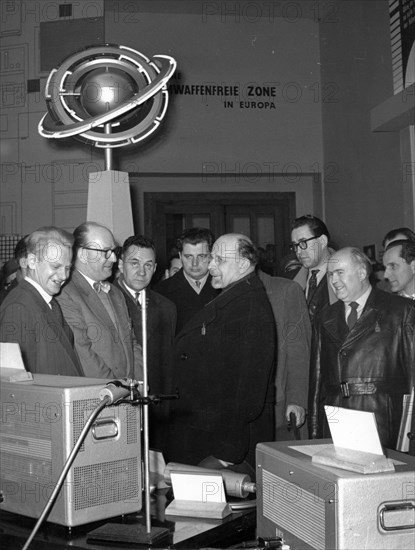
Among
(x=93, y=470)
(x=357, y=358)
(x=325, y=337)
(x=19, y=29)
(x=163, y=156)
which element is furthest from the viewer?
(x=163, y=156)

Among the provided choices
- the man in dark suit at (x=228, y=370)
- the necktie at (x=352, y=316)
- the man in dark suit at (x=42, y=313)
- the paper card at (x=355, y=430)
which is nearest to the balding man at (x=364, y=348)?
the necktie at (x=352, y=316)

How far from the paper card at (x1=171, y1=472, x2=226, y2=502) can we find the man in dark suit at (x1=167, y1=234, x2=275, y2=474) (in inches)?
27.0

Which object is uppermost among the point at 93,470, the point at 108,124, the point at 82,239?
the point at 108,124

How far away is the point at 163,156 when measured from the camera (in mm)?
7035

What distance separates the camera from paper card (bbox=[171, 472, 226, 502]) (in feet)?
5.73

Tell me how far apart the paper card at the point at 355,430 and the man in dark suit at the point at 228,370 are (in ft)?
4.11

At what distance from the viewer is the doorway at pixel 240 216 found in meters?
Result: 7.25

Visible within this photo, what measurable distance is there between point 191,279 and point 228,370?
98 centimetres

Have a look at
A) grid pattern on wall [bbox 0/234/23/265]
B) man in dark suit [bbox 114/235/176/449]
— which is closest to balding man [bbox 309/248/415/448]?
man in dark suit [bbox 114/235/176/449]

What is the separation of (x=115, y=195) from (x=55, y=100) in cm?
61

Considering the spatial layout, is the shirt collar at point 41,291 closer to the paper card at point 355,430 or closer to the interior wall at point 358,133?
the paper card at point 355,430

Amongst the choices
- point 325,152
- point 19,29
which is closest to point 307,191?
point 325,152

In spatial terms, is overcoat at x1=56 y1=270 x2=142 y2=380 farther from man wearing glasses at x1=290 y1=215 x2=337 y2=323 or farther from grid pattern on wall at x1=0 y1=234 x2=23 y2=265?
grid pattern on wall at x1=0 y1=234 x2=23 y2=265

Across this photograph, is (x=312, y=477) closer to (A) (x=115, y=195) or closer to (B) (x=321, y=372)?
(B) (x=321, y=372)
